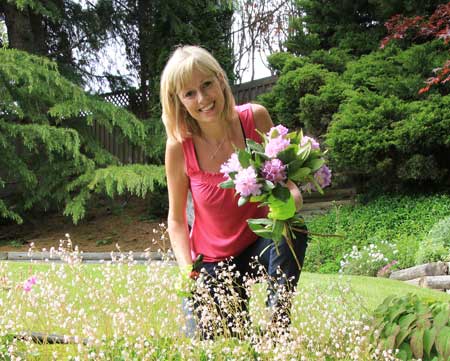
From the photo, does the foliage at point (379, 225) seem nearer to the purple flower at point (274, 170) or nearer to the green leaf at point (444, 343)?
the green leaf at point (444, 343)

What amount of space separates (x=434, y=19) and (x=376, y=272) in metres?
3.12

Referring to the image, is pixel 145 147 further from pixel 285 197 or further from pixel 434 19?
pixel 285 197

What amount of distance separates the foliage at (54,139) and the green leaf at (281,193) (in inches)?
221

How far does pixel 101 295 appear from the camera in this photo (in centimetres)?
251

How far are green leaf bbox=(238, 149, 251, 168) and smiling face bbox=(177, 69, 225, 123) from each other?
422mm

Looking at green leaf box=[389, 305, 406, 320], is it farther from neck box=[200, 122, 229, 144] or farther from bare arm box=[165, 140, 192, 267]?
neck box=[200, 122, 229, 144]

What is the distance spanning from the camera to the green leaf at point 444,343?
204cm

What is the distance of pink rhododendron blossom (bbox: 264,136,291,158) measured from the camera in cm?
203

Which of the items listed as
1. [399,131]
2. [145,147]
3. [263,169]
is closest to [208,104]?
[263,169]

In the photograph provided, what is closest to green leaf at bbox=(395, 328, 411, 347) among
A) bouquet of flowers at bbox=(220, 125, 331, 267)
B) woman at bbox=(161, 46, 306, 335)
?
woman at bbox=(161, 46, 306, 335)

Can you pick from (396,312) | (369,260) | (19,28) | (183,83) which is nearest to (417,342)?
(396,312)

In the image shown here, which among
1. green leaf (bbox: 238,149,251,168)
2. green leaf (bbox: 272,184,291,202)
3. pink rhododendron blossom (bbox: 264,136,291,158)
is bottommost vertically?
green leaf (bbox: 272,184,291,202)

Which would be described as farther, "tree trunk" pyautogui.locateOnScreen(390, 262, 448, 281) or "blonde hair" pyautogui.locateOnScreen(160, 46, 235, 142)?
"tree trunk" pyautogui.locateOnScreen(390, 262, 448, 281)

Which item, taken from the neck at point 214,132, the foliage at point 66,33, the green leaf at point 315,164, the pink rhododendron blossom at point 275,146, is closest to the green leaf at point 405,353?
the green leaf at point 315,164
